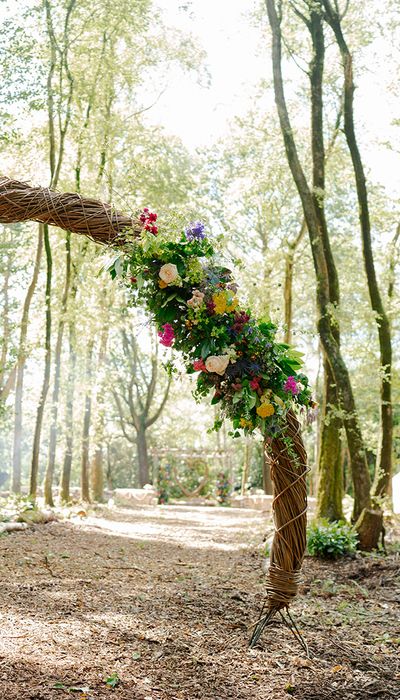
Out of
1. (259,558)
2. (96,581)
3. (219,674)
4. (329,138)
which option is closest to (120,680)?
(219,674)

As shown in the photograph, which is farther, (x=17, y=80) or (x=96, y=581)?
(x=17, y=80)

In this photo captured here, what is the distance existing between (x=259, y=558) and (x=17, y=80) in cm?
800

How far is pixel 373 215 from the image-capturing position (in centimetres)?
1214

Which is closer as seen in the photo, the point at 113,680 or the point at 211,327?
the point at 113,680

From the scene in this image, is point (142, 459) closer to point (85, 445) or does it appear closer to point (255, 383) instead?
point (85, 445)

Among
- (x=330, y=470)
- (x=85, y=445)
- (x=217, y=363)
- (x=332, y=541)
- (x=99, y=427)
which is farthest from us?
(x=99, y=427)

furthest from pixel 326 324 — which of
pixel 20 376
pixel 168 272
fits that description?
pixel 20 376

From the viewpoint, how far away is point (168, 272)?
Result: 3713 millimetres

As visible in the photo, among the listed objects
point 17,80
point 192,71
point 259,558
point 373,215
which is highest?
point 192,71

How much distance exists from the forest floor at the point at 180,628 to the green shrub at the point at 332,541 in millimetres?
180

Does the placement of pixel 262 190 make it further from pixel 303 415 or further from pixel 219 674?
pixel 219 674

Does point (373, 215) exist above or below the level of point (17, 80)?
below

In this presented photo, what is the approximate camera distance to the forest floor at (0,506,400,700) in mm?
3381

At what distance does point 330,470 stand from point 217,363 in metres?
5.50
